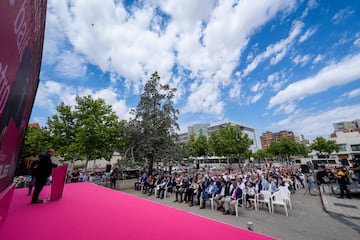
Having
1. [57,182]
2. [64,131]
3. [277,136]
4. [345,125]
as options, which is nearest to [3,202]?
[57,182]

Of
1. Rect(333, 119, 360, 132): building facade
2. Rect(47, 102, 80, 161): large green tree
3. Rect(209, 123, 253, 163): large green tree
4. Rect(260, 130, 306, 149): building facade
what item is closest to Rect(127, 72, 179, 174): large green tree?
Rect(47, 102, 80, 161): large green tree

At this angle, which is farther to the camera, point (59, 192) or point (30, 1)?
point (59, 192)

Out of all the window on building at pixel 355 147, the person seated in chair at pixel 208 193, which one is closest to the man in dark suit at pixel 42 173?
the person seated in chair at pixel 208 193

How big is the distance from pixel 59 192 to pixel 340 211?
1085 centimetres

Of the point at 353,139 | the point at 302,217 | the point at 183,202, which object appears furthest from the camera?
the point at 353,139

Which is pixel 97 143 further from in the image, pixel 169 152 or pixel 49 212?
pixel 49 212

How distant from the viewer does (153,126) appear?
1437 cm

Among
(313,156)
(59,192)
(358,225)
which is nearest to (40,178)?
(59,192)

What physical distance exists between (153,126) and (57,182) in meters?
9.96

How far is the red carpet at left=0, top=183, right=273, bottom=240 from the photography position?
2.46 m

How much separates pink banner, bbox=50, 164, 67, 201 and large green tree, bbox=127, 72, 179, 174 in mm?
8948

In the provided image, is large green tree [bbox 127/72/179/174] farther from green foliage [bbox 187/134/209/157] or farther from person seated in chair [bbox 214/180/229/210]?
green foliage [bbox 187/134/209/157]

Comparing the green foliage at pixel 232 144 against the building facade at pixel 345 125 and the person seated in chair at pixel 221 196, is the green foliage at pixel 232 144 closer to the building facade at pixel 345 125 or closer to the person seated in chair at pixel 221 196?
the person seated in chair at pixel 221 196

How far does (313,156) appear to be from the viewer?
50406mm
